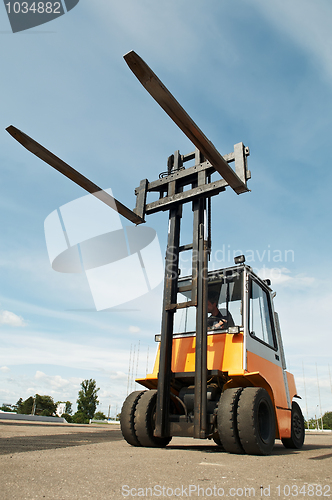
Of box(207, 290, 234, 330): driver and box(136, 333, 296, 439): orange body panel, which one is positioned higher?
box(207, 290, 234, 330): driver

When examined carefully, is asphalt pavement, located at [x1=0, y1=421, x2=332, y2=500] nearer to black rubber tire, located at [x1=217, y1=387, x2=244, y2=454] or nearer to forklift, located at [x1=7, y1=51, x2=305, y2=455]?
black rubber tire, located at [x1=217, y1=387, x2=244, y2=454]

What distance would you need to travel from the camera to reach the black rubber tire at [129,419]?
5.19 m

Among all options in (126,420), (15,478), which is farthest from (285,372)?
(15,478)

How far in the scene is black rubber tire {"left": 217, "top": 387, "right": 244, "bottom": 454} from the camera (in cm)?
434

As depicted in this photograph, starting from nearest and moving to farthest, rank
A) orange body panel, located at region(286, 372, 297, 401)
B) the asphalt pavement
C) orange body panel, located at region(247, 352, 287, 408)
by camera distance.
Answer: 1. the asphalt pavement
2. orange body panel, located at region(247, 352, 287, 408)
3. orange body panel, located at region(286, 372, 297, 401)

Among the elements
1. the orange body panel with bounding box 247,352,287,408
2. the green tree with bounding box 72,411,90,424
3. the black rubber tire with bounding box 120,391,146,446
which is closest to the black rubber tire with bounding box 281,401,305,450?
the orange body panel with bounding box 247,352,287,408

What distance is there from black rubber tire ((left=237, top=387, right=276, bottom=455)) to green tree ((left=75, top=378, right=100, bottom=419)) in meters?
53.8

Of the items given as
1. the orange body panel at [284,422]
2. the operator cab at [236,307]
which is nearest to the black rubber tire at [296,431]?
the orange body panel at [284,422]

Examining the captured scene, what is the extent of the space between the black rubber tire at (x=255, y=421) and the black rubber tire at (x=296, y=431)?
179 centimetres

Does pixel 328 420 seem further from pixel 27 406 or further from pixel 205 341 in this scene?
pixel 205 341

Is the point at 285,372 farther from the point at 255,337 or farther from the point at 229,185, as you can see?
the point at 229,185

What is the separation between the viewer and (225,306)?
231 inches

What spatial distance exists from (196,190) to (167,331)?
2.38 m

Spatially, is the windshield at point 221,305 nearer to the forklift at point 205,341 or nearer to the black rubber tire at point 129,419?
the forklift at point 205,341
